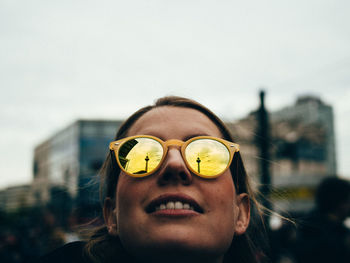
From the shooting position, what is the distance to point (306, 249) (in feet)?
10.4

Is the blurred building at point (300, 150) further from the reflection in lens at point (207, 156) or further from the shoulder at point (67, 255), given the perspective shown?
the shoulder at point (67, 255)

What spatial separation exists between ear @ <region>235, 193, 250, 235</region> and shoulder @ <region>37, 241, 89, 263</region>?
0.76 meters

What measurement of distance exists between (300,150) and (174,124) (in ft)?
145

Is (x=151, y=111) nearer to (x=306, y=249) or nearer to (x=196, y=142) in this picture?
(x=196, y=142)

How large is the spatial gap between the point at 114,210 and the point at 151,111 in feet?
1.72

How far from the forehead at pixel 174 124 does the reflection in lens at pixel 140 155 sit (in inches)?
3.2

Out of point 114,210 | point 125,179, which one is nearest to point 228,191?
point 125,179

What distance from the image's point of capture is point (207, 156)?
1.48 meters

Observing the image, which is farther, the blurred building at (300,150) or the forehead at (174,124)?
the blurred building at (300,150)

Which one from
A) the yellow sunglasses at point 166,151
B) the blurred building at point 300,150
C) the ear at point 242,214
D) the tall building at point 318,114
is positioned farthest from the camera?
the tall building at point 318,114

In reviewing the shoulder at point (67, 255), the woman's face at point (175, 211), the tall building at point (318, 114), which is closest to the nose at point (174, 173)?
the woman's face at point (175, 211)

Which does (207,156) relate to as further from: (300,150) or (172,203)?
(300,150)

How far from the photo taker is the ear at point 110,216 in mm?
1631

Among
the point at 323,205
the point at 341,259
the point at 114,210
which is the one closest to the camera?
the point at 114,210
